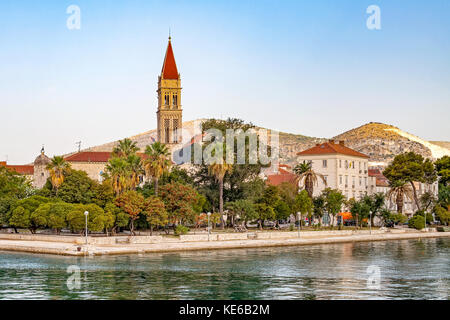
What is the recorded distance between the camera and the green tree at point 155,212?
200ft

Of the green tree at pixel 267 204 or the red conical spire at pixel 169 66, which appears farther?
the red conical spire at pixel 169 66

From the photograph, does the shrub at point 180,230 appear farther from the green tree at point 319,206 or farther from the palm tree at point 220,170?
the green tree at point 319,206

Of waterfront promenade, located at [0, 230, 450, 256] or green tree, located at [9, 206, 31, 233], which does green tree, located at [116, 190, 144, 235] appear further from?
green tree, located at [9, 206, 31, 233]

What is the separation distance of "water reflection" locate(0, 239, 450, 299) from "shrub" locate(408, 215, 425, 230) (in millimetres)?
34884

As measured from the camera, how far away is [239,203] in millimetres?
72062

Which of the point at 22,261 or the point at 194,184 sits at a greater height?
the point at 194,184

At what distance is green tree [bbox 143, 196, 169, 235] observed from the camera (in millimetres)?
60938

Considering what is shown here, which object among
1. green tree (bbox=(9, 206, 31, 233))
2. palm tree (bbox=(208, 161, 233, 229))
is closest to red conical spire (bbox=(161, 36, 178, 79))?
palm tree (bbox=(208, 161, 233, 229))

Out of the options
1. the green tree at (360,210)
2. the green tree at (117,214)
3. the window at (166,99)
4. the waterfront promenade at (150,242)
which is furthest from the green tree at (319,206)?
the window at (166,99)

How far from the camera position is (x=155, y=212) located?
61031 millimetres

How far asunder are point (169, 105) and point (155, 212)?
76.9m

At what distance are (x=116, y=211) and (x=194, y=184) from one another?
65.3 feet
